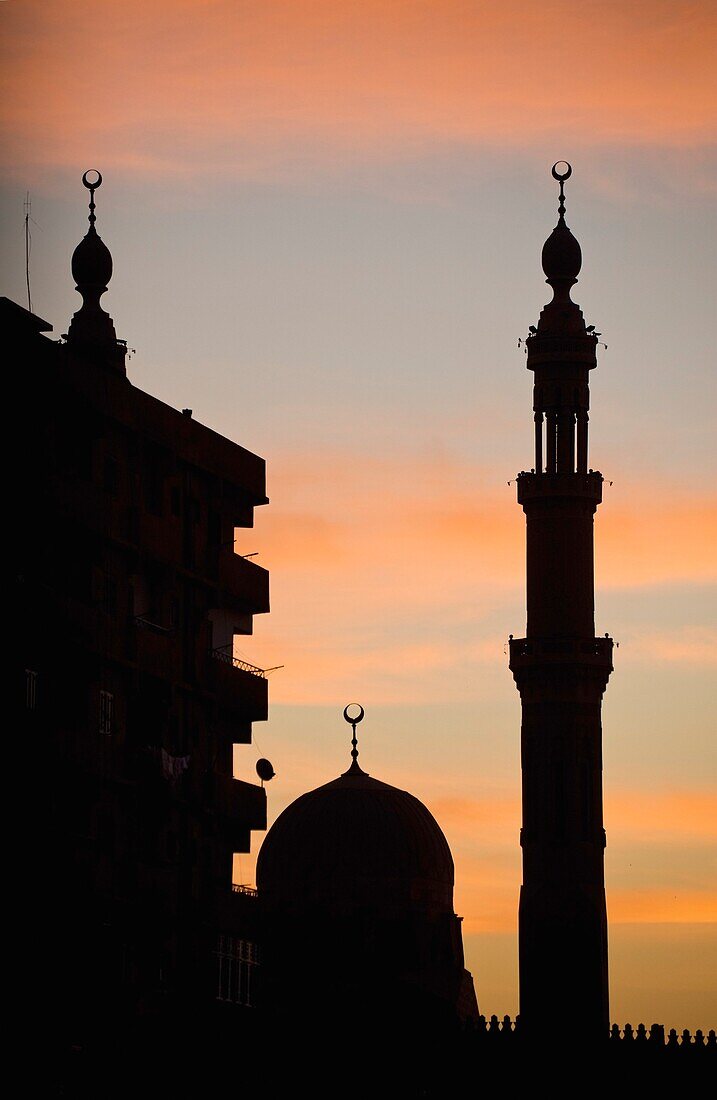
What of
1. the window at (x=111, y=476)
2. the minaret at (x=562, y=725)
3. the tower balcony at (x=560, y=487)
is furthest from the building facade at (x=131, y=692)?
the tower balcony at (x=560, y=487)

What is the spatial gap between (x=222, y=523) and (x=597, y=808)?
1768 cm

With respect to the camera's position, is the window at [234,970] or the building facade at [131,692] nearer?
the building facade at [131,692]

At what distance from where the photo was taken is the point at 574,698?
242 feet

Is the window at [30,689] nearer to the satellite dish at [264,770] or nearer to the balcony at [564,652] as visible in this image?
the satellite dish at [264,770]

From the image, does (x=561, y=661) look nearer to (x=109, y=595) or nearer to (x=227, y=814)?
(x=227, y=814)

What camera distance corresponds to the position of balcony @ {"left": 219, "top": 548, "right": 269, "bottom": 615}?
197ft

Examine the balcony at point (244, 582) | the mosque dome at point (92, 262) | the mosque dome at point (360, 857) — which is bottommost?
the mosque dome at point (360, 857)

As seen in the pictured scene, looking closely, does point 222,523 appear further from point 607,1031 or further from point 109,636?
point 607,1031

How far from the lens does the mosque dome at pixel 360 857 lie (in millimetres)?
79938

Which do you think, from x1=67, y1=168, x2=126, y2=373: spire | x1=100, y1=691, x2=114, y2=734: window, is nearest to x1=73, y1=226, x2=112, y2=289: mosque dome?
x1=67, y1=168, x2=126, y2=373: spire

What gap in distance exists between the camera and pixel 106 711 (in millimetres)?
52312

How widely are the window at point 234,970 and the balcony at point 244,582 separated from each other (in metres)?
7.12

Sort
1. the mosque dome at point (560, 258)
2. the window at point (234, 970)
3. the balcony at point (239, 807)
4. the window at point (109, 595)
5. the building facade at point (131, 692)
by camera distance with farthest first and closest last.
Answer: the mosque dome at point (560, 258) < the window at point (234, 970) < the balcony at point (239, 807) < the window at point (109, 595) < the building facade at point (131, 692)

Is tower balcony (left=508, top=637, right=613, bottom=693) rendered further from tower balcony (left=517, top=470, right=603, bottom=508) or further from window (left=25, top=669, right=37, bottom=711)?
window (left=25, top=669, right=37, bottom=711)
